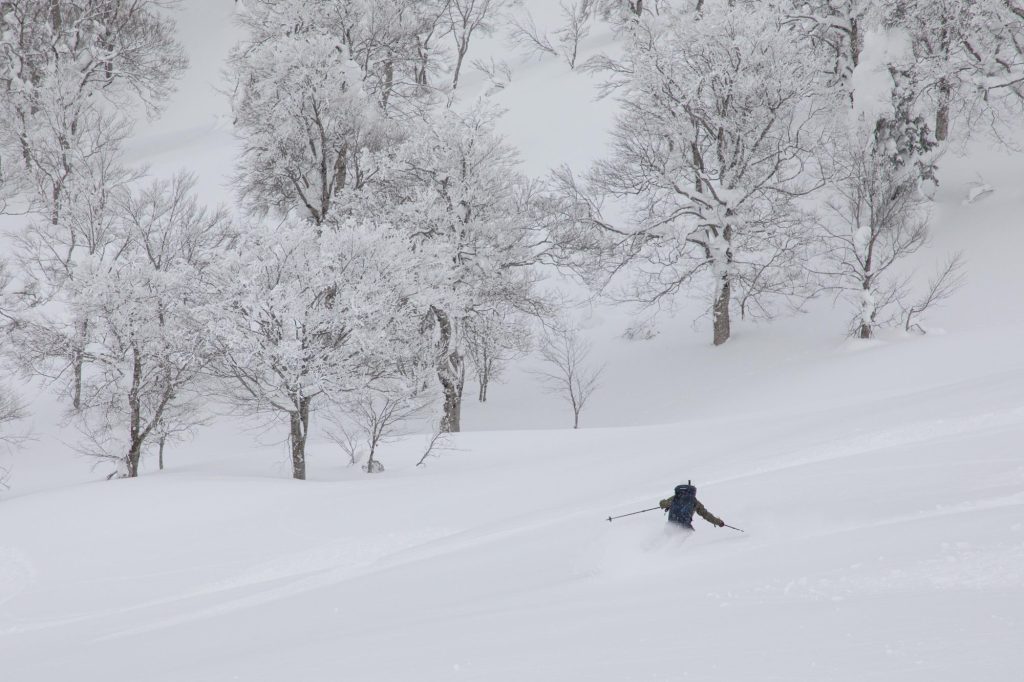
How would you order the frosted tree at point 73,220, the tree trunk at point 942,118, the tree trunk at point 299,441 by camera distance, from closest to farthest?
the tree trunk at point 299,441, the tree trunk at point 942,118, the frosted tree at point 73,220

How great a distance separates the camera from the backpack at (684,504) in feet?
23.3

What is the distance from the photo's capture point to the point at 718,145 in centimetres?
2042

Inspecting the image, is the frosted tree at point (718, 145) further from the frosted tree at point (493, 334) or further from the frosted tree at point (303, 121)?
the frosted tree at point (303, 121)

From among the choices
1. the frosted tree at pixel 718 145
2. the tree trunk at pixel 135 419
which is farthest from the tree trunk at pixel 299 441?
the frosted tree at pixel 718 145

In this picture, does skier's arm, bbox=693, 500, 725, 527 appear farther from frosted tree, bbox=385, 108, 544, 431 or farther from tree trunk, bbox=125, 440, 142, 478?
tree trunk, bbox=125, 440, 142, 478

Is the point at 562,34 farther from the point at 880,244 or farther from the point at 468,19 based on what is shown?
A: the point at 880,244

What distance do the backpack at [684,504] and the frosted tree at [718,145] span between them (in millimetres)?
13143

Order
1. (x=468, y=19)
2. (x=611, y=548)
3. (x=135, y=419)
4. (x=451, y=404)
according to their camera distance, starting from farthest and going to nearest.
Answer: (x=468, y=19) → (x=451, y=404) → (x=135, y=419) → (x=611, y=548)

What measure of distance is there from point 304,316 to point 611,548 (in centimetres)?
962

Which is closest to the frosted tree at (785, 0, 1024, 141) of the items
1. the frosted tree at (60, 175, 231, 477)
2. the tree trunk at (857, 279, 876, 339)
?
the tree trunk at (857, 279, 876, 339)

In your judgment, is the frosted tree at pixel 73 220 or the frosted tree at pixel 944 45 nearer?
the frosted tree at pixel 944 45

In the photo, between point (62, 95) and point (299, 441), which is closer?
point (299, 441)

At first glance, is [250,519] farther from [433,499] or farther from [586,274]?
[586,274]

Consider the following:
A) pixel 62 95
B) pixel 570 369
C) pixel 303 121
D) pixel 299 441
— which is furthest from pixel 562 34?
pixel 299 441
